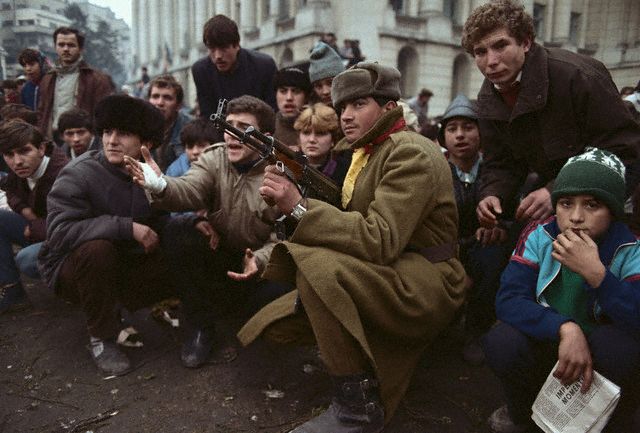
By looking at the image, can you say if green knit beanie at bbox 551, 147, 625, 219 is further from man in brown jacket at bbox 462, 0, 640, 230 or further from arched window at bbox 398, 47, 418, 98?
arched window at bbox 398, 47, 418, 98

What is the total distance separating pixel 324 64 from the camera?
15.3 ft

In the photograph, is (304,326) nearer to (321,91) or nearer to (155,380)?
(155,380)

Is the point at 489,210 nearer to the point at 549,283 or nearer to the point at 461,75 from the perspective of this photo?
the point at 549,283

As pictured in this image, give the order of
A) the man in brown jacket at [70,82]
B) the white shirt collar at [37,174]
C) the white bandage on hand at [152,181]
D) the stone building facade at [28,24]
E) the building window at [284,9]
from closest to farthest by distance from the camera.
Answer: the white bandage on hand at [152,181] → the white shirt collar at [37,174] → the man in brown jacket at [70,82] → the building window at [284,9] → the stone building facade at [28,24]

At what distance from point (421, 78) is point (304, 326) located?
20.5 m

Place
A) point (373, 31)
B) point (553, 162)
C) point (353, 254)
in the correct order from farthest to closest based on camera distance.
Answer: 1. point (373, 31)
2. point (553, 162)
3. point (353, 254)

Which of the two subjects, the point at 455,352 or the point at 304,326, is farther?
the point at 455,352

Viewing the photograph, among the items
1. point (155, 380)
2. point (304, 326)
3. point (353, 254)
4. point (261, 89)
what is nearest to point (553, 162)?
point (353, 254)

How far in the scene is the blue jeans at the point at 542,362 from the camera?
2.00m

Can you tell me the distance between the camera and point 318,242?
2240 mm

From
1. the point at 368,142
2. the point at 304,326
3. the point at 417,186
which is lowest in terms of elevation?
the point at 304,326

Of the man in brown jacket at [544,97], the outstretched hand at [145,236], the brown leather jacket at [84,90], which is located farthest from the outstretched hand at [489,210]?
the brown leather jacket at [84,90]

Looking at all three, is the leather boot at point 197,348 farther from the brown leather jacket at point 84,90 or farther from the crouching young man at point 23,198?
the brown leather jacket at point 84,90

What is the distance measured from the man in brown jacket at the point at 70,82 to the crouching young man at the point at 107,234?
290 cm
